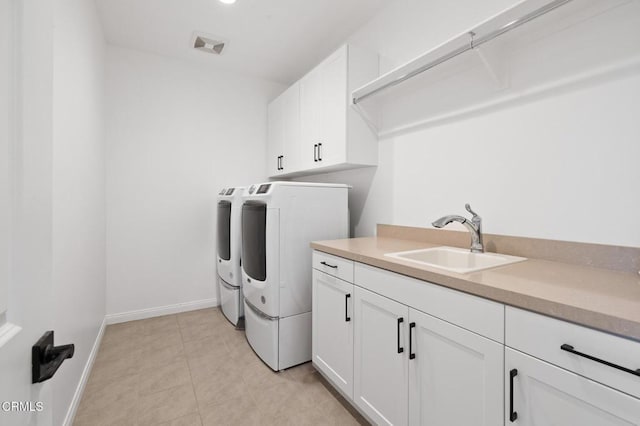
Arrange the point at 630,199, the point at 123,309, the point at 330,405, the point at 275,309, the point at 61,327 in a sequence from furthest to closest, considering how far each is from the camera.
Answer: the point at 123,309, the point at 275,309, the point at 330,405, the point at 61,327, the point at 630,199

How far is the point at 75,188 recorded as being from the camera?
5.41 ft

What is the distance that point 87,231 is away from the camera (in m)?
1.94

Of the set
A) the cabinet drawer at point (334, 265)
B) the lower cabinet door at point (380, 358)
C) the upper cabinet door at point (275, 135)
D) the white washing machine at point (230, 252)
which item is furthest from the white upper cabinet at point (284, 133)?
the lower cabinet door at point (380, 358)

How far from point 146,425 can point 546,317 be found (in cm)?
188

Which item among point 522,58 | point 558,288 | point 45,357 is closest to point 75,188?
point 45,357

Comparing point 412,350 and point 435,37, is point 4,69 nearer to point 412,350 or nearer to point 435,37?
point 412,350

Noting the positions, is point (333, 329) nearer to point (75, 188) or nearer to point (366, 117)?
point (366, 117)

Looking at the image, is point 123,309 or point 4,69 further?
point 123,309

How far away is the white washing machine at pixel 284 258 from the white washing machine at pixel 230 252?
1.42 feet

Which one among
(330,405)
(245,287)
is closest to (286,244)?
(245,287)

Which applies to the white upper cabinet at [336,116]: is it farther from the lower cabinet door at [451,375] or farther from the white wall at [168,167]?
the lower cabinet door at [451,375]

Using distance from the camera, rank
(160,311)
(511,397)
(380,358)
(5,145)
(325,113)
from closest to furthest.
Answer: (5,145)
(511,397)
(380,358)
(325,113)
(160,311)

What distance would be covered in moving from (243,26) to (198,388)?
9.01 ft

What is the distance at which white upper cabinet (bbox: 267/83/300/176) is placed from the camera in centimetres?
285
